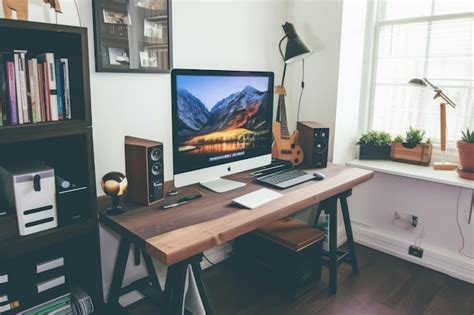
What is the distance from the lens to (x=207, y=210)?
1.63m

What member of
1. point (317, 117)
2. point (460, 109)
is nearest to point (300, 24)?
point (317, 117)

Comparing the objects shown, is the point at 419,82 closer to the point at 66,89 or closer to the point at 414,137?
the point at 414,137

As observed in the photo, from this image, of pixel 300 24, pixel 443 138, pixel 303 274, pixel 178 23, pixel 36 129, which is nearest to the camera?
pixel 36 129

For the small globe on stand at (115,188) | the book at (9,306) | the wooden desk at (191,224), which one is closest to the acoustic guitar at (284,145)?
the wooden desk at (191,224)

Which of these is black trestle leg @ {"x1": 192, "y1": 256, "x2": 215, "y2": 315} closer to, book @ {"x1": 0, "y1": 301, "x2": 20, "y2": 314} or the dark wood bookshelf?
the dark wood bookshelf

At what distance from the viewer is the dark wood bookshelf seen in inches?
51.1

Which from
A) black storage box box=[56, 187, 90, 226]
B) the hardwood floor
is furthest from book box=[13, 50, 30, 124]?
the hardwood floor

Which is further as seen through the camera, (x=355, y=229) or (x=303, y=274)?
(x=355, y=229)

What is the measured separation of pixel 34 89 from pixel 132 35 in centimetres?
65

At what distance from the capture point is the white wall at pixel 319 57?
8.48ft

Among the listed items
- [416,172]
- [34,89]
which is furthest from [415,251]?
[34,89]

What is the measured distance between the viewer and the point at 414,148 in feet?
8.77

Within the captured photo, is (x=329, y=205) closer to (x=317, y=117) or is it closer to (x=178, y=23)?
(x=317, y=117)

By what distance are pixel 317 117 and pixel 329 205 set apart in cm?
81
